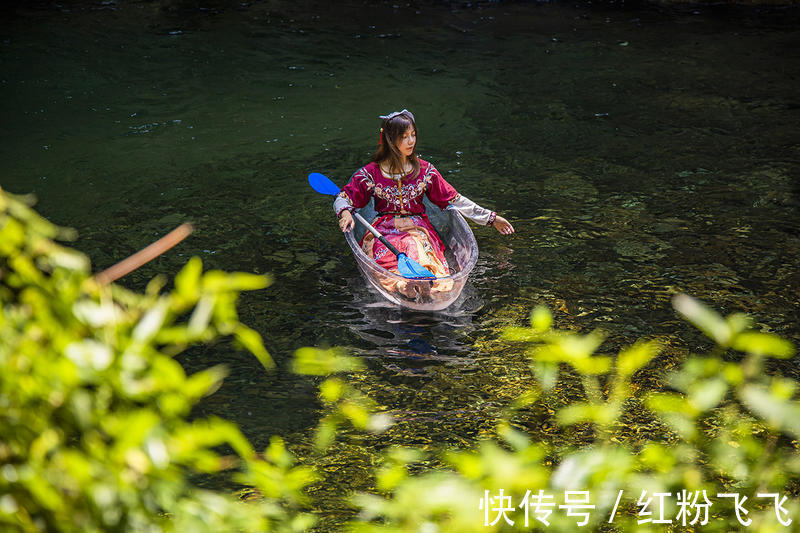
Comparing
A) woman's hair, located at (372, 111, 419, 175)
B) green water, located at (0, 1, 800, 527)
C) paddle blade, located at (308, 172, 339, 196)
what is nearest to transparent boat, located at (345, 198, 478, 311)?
green water, located at (0, 1, 800, 527)

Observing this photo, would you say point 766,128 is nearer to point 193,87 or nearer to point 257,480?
point 193,87

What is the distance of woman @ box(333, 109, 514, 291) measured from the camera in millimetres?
5473

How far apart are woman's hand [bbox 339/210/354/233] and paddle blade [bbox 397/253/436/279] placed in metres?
0.47

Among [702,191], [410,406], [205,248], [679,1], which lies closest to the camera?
[410,406]

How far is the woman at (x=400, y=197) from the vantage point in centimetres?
547

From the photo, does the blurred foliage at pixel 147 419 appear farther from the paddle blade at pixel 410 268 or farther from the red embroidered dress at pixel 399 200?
the red embroidered dress at pixel 399 200

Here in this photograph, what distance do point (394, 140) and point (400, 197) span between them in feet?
1.48

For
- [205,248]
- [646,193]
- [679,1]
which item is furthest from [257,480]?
[679,1]

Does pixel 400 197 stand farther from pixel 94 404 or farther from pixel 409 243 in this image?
pixel 94 404

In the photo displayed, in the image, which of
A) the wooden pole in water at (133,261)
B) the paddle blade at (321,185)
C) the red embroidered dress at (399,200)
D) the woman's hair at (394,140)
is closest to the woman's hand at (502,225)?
the red embroidered dress at (399,200)

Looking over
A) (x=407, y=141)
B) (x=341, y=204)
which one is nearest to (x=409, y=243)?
(x=341, y=204)

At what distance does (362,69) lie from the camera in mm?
12258

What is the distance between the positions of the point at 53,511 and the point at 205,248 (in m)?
5.57

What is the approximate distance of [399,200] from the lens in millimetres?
5703
